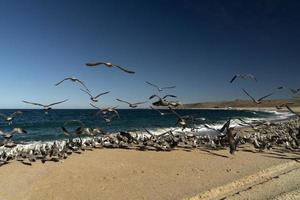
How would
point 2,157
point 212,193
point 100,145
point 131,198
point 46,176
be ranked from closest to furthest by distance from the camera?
1. point 131,198
2. point 212,193
3. point 46,176
4. point 2,157
5. point 100,145

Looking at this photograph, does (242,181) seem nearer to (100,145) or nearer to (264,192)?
(264,192)

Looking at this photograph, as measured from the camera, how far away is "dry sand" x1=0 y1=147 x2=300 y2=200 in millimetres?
7113

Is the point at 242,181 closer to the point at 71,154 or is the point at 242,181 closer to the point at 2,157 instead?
the point at 71,154

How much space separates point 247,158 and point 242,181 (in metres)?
2.66

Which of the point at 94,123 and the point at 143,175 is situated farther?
the point at 94,123

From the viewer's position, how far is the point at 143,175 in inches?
333

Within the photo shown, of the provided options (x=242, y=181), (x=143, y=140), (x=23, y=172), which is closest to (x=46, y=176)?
(x=23, y=172)

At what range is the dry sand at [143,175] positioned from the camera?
7.11 m

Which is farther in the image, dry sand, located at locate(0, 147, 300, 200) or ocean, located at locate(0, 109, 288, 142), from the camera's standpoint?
ocean, located at locate(0, 109, 288, 142)

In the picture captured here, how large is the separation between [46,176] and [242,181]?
447 centimetres

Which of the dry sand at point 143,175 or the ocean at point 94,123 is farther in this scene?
the ocean at point 94,123

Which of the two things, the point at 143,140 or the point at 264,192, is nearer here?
the point at 264,192

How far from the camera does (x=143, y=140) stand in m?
13.4

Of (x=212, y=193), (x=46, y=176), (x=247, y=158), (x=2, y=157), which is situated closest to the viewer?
(x=212, y=193)
